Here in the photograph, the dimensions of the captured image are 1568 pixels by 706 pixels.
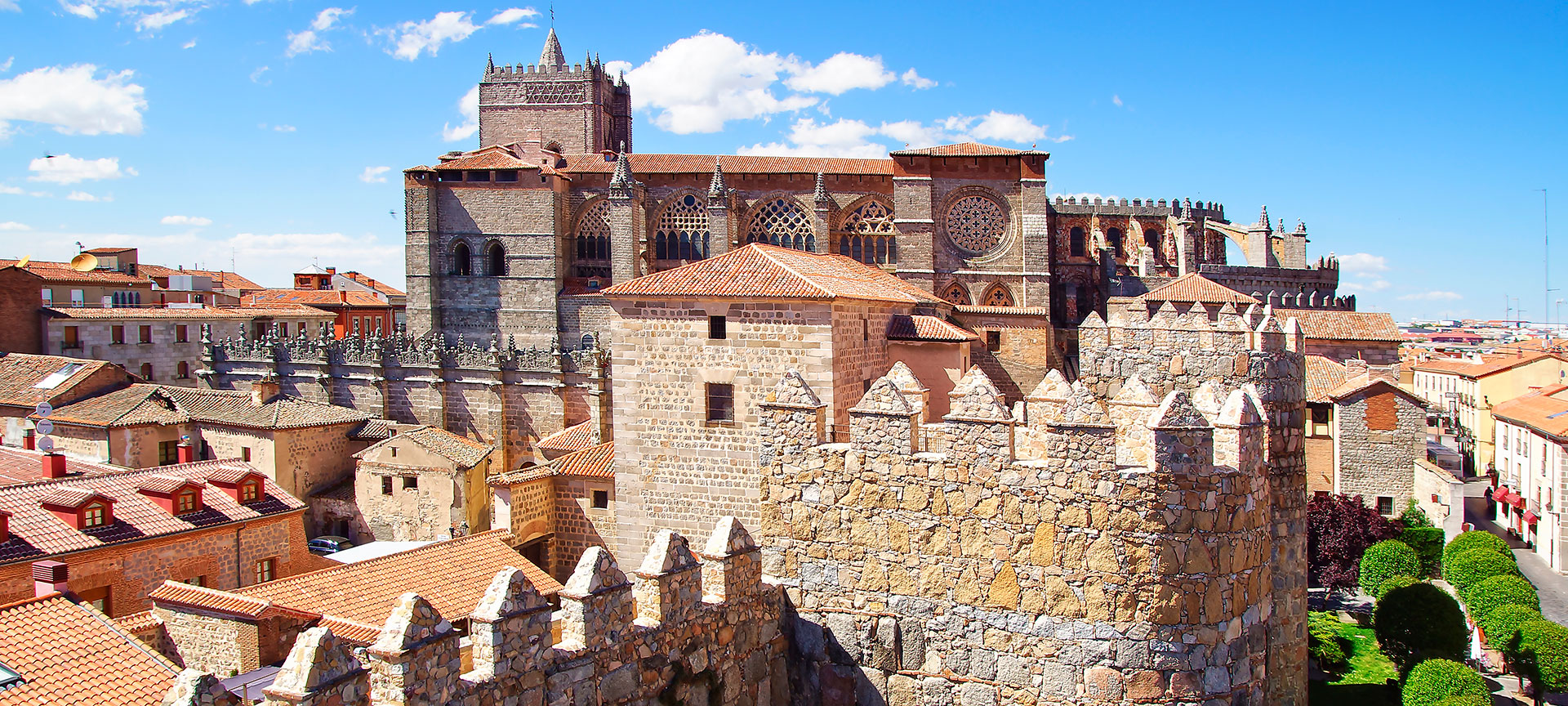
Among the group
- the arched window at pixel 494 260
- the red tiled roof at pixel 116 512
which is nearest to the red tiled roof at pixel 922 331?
the red tiled roof at pixel 116 512

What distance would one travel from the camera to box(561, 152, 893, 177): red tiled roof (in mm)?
33938

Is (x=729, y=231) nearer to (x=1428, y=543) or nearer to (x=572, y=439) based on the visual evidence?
(x=572, y=439)

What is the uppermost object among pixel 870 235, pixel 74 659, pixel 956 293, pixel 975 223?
pixel 975 223

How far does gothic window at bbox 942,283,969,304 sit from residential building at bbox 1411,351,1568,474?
1650cm

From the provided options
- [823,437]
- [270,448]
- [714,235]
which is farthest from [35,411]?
[823,437]

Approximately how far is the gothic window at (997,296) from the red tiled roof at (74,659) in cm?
2501

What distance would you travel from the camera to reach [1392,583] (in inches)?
709

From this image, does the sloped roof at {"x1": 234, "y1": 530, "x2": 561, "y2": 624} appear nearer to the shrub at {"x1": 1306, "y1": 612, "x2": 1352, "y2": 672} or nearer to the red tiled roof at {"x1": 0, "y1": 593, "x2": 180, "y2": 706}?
the red tiled roof at {"x1": 0, "y1": 593, "x2": 180, "y2": 706}

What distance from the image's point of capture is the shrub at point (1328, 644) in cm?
1614

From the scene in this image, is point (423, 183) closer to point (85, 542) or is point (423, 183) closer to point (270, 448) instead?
point (270, 448)

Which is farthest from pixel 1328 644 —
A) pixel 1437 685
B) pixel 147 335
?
pixel 147 335

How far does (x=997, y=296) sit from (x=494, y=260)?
56.8 feet

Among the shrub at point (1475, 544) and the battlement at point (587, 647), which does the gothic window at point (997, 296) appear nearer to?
the shrub at point (1475, 544)

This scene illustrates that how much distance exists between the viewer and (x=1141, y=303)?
8.98m
